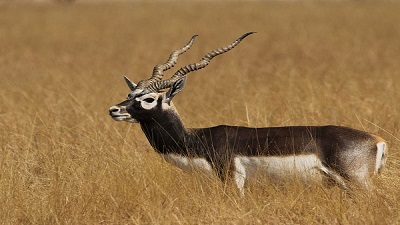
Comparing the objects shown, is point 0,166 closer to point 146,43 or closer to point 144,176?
point 144,176

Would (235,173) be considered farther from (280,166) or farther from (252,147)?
(280,166)

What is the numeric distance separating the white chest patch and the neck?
9 cm

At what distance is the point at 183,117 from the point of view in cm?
995

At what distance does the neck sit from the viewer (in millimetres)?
6879

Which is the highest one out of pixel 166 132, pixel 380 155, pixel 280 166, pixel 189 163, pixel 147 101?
pixel 147 101

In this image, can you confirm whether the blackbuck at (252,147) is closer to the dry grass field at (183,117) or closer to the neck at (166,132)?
the neck at (166,132)

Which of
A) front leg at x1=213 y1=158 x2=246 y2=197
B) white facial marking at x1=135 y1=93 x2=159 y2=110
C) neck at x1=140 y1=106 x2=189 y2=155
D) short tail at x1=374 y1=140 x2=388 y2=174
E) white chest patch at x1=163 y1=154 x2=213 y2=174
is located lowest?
short tail at x1=374 y1=140 x2=388 y2=174

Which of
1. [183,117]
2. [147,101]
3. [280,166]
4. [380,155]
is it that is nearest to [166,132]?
[147,101]

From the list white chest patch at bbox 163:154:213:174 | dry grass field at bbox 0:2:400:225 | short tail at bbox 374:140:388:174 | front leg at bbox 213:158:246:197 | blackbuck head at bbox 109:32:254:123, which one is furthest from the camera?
blackbuck head at bbox 109:32:254:123

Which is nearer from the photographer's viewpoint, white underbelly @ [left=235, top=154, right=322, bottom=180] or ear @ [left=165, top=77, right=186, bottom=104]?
white underbelly @ [left=235, top=154, right=322, bottom=180]

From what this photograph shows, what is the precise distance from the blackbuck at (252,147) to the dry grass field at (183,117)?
13 cm

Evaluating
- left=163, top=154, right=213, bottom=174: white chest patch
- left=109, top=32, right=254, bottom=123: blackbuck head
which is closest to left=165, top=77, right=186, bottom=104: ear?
left=109, top=32, right=254, bottom=123: blackbuck head

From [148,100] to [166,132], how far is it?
1.05 ft

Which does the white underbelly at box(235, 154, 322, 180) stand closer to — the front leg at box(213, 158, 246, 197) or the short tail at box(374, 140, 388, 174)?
the front leg at box(213, 158, 246, 197)
